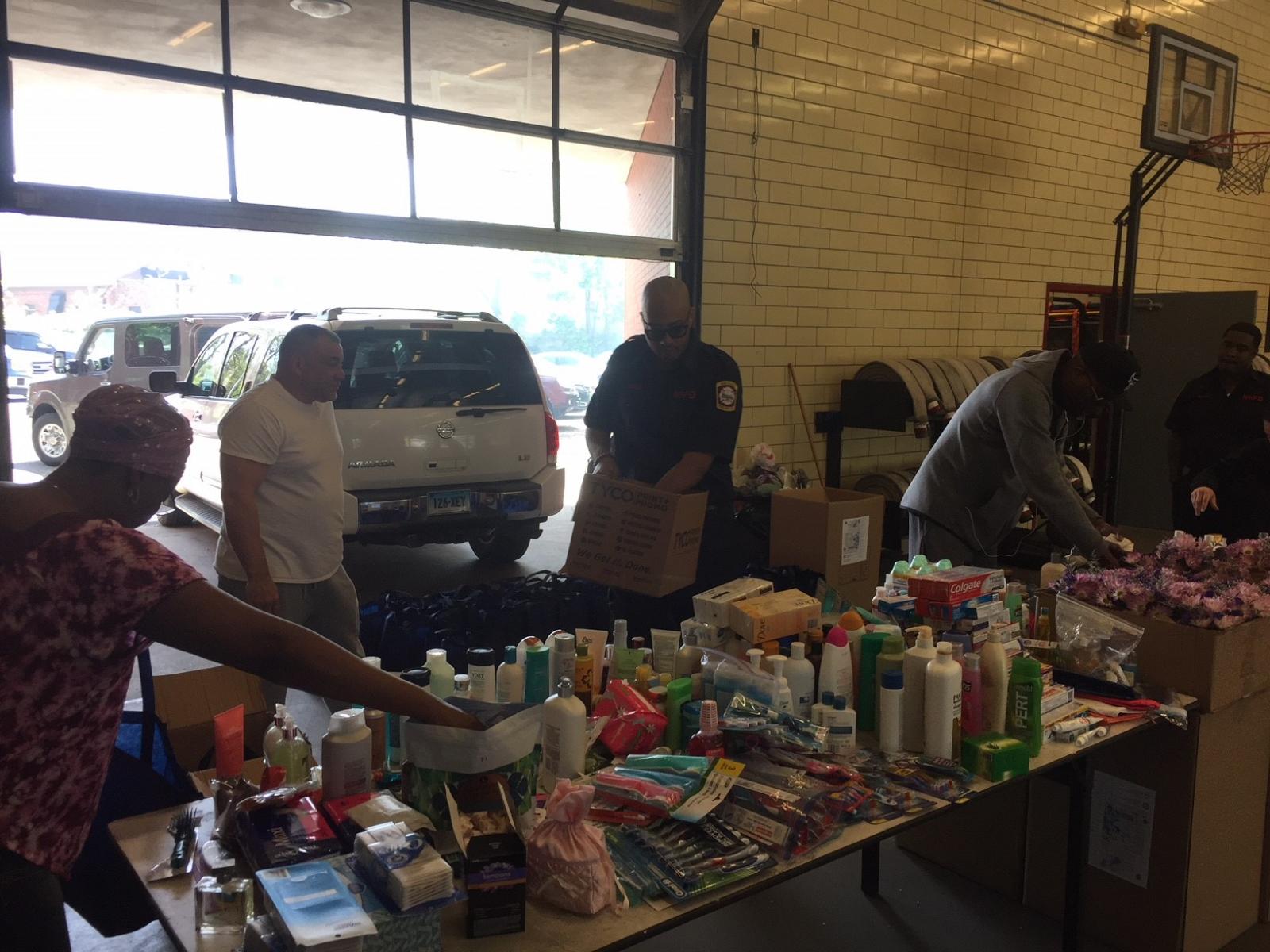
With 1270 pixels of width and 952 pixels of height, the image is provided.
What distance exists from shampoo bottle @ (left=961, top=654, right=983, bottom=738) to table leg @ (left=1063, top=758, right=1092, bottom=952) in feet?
1.30

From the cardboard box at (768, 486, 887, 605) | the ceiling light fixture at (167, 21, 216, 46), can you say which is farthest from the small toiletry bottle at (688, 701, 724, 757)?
the ceiling light fixture at (167, 21, 216, 46)

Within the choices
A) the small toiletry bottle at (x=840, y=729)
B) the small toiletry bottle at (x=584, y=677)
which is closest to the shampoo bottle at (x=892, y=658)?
the small toiletry bottle at (x=840, y=729)

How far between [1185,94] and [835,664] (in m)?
8.18

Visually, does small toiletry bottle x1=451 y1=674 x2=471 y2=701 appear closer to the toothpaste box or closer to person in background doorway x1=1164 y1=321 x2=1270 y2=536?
the toothpaste box

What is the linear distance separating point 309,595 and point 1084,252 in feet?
28.3

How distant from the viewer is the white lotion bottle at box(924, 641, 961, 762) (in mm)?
2334

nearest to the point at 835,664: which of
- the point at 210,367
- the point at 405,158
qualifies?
the point at 405,158

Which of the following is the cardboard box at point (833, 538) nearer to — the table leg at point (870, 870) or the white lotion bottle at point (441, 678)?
the table leg at point (870, 870)

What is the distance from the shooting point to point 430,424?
6.51m

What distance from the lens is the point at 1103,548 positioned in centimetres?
347

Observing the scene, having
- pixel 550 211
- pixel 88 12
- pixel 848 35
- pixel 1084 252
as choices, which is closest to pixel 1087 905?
pixel 550 211

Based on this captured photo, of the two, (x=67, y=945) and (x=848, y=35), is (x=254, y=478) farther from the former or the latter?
(x=848, y=35)

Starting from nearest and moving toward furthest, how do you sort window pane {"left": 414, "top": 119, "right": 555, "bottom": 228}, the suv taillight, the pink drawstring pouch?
the pink drawstring pouch
window pane {"left": 414, "top": 119, "right": 555, "bottom": 228}
the suv taillight

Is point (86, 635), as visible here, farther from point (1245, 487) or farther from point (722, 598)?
point (1245, 487)
